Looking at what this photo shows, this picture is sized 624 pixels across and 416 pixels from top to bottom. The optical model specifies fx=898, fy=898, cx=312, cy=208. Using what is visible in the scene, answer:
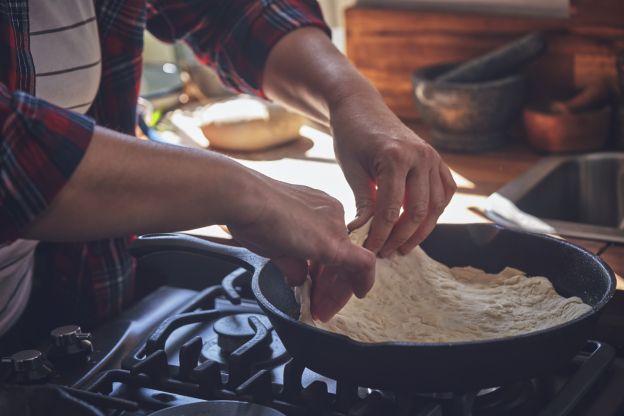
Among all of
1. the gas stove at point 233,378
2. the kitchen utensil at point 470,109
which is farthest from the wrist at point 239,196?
the kitchen utensil at point 470,109

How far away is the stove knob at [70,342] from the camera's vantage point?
3.50 ft

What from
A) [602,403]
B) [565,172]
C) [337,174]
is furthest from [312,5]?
[602,403]

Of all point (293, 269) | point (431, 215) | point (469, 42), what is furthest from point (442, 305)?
point (469, 42)

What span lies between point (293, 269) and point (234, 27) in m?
0.54

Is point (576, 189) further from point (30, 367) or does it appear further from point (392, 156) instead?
point (30, 367)

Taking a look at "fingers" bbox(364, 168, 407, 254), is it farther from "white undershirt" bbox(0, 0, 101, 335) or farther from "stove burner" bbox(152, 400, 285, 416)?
"white undershirt" bbox(0, 0, 101, 335)

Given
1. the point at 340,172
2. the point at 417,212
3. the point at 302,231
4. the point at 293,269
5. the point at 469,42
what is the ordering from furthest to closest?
the point at 469,42 → the point at 340,172 → the point at 417,212 → the point at 293,269 → the point at 302,231

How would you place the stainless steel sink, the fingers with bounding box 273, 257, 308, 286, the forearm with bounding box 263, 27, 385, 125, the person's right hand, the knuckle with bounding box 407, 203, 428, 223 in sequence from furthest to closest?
the stainless steel sink
the forearm with bounding box 263, 27, 385, 125
the knuckle with bounding box 407, 203, 428, 223
the fingers with bounding box 273, 257, 308, 286
the person's right hand

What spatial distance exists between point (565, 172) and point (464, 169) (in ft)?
0.63

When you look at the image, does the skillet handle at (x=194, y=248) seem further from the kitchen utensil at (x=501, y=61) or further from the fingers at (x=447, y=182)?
the kitchen utensil at (x=501, y=61)

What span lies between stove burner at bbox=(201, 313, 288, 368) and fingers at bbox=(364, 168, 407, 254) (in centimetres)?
17

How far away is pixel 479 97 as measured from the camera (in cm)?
173

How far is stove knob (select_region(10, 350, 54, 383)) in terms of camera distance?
3.27 feet

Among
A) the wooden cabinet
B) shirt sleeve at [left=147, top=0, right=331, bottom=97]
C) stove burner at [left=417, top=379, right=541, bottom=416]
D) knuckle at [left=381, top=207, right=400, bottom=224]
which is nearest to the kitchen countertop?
the wooden cabinet
